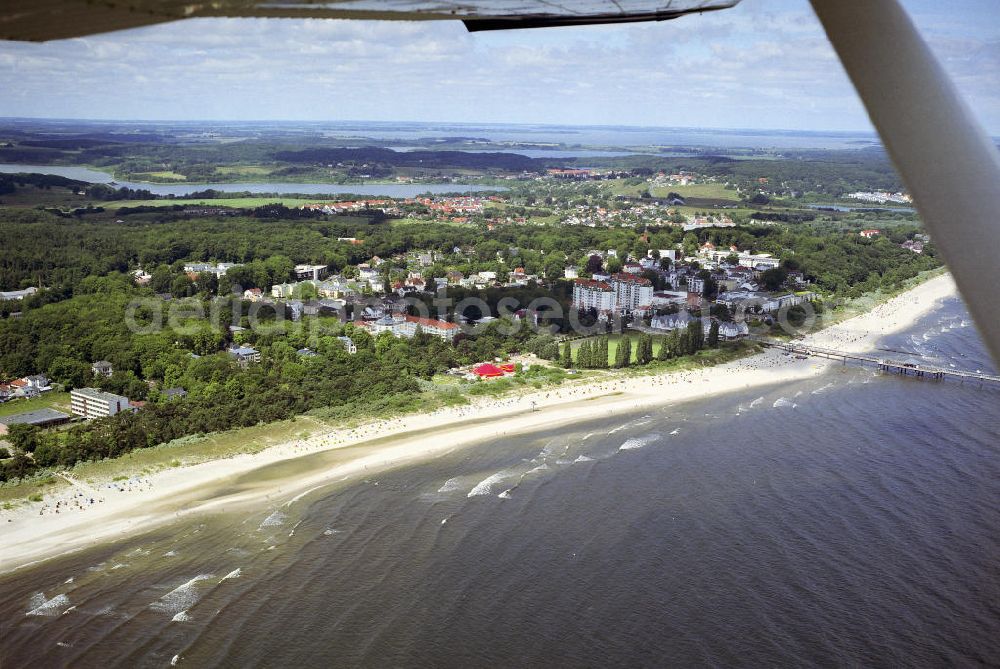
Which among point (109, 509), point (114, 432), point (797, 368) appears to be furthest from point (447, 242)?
point (109, 509)

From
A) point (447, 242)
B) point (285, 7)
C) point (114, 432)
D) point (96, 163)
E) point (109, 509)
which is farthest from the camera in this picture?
point (96, 163)

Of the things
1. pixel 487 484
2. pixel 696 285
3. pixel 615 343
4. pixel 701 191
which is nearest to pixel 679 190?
pixel 701 191

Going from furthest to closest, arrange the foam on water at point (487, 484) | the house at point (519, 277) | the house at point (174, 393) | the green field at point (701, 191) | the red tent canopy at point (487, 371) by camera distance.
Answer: the green field at point (701, 191) < the house at point (519, 277) < the red tent canopy at point (487, 371) < the house at point (174, 393) < the foam on water at point (487, 484)

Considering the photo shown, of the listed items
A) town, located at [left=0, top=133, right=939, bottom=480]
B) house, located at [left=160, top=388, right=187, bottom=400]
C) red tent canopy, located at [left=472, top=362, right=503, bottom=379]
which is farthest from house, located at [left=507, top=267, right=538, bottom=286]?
house, located at [left=160, top=388, right=187, bottom=400]

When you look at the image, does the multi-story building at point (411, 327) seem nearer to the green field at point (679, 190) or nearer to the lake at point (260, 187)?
the lake at point (260, 187)

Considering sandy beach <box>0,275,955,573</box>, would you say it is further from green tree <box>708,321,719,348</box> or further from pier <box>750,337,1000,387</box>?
green tree <box>708,321,719,348</box>

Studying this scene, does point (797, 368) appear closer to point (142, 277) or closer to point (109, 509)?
point (109, 509)

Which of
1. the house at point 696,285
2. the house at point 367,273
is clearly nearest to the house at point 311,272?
the house at point 367,273
